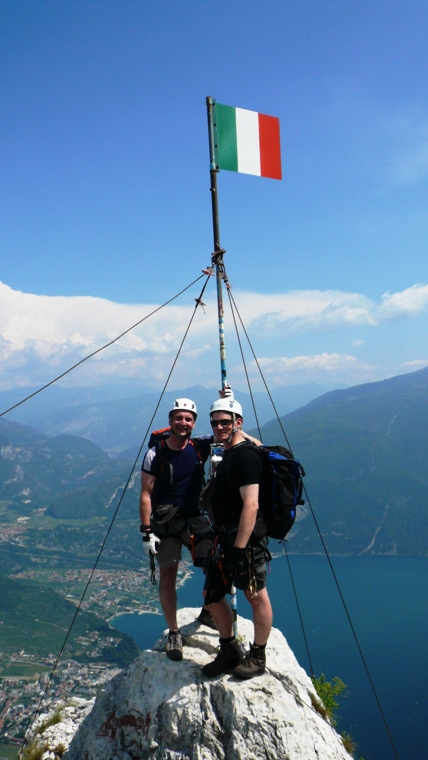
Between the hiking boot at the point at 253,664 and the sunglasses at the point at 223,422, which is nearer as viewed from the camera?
the sunglasses at the point at 223,422

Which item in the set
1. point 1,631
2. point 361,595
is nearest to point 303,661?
point 361,595

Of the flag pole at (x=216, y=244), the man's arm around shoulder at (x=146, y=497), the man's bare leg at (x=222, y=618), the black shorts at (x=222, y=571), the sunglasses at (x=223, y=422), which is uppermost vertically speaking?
the flag pole at (x=216, y=244)

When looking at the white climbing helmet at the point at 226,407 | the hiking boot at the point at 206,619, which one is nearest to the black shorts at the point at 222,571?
the white climbing helmet at the point at 226,407

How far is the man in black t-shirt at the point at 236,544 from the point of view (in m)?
5.15

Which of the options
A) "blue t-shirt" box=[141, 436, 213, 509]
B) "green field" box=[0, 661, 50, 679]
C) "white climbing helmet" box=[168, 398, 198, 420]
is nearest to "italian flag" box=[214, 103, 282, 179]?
"white climbing helmet" box=[168, 398, 198, 420]

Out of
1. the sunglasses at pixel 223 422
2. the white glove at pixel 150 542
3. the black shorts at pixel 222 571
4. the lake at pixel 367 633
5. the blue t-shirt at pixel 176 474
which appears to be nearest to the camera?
the black shorts at pixel 222 571

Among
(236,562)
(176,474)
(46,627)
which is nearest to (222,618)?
(236,562)

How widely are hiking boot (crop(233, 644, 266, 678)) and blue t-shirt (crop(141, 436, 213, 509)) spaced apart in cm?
210

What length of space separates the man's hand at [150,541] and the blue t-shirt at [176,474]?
47 cm

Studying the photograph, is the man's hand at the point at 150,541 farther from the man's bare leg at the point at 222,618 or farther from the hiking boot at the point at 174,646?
the hiking boot at the point at 174,646

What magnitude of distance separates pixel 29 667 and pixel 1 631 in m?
24.3

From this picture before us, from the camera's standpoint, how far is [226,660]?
5988mm

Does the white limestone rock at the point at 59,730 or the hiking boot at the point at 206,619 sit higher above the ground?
the hiking boot at the point at 206,619

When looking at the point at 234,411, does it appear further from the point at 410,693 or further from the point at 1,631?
the point at 1,631
